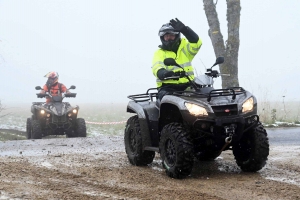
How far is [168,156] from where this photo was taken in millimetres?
7297

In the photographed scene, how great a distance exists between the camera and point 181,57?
8.12 meters

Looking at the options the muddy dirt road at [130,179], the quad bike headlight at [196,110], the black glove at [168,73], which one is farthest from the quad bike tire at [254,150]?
the black glove at [168,73]

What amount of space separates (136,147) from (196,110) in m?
1.77

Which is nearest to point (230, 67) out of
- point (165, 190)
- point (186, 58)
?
point (186, 58)

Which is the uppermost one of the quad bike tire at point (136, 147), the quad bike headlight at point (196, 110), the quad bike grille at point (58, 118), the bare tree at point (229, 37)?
the bare tree at point (229, 37)

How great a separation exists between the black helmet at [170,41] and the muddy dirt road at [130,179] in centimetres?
176

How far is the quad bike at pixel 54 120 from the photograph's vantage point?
635 inches

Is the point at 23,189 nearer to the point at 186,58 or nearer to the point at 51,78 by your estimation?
the point at 186,58

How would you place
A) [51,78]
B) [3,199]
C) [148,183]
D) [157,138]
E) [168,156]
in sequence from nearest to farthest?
[3,199]
[148,183]
[168,156]
[157,138]
[51,78]

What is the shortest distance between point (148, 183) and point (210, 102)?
1275mm

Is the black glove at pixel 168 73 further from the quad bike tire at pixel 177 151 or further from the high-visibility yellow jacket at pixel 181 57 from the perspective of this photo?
the quad bike tire at pixel 177 151

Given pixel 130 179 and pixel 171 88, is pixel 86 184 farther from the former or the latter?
pixel 171 88

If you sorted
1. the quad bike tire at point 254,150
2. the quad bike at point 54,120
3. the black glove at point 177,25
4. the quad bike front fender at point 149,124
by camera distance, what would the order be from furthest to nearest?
the quad bike at point 54,120 → the quad bike front fender at point 149,124 → the black glove at point 177,25 → the quad bike tire at point 254,150

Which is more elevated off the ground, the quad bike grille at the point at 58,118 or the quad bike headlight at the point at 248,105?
the quad bike headlight at the point at 248,105
